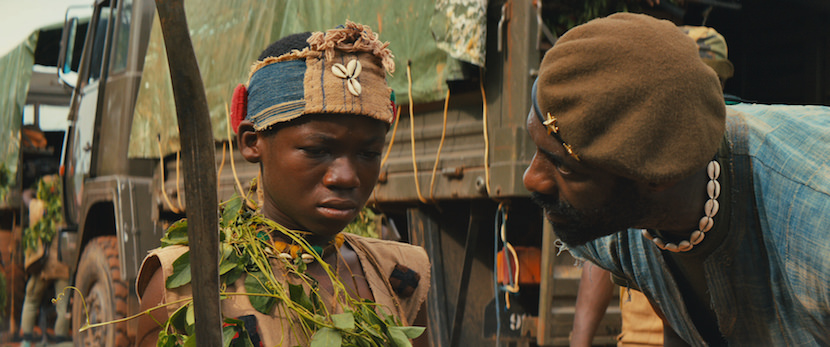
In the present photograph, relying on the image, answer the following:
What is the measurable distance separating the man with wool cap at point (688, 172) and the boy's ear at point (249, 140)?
0.67 metres

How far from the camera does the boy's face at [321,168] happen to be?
1.79 meters

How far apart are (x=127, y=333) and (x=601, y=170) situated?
4702 mm

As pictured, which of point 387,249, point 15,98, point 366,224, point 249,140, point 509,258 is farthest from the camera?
point 15,98

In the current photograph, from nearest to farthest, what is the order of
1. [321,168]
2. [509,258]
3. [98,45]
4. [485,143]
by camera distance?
[321,168]
[485,143]
[509,258]
[98,45]

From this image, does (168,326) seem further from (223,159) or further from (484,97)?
(223,159)

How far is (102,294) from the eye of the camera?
588cm

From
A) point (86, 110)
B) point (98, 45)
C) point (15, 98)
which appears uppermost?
point (98, 45)

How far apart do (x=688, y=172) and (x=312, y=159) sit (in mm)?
830

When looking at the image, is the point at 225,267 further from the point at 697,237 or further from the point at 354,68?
the point at 697,237

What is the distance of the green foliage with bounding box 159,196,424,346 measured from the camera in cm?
156

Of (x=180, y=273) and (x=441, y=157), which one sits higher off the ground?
(x=441, y=157)

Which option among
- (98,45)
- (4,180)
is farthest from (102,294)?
(4,180)

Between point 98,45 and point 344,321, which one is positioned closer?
point 344,321

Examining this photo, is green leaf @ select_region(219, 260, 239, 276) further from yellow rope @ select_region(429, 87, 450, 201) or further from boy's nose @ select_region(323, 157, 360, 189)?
yellow rope @ select_region(429, 87, 450, 201)
